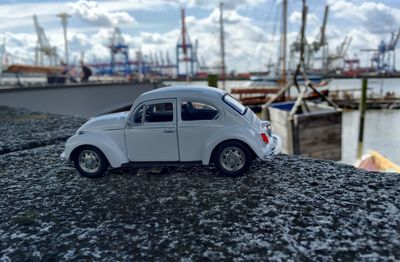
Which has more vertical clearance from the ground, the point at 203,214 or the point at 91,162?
the point at 91,162

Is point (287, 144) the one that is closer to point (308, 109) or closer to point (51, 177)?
point (308, 109)

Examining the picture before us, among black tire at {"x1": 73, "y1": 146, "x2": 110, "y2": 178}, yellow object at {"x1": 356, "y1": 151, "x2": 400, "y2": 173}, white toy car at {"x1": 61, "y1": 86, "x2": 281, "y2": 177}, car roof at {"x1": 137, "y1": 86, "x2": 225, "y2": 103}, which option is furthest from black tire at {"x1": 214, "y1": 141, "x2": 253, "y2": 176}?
yellow object at {"x1": 356, "y1": 151, "x2": 400, "y2": 173}

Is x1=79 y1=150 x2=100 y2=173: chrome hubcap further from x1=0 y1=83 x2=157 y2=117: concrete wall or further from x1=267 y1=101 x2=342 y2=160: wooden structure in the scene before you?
x1=0 y1=83 x2=157 y2=117: concrete wall

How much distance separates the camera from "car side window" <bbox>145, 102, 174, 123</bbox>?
5500 mm

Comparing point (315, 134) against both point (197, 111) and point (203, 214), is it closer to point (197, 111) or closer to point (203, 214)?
point (197, 111)

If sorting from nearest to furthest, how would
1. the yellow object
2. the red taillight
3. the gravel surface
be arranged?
1. the gravel surface
2. the red taillight
3. the yellow object

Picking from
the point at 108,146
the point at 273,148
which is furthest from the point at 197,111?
the point at 108,146

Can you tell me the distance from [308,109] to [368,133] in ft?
60.3

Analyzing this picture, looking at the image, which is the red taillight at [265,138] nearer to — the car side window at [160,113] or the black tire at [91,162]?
the car side window at [160,113]

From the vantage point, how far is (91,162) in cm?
577

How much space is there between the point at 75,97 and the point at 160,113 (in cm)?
2522

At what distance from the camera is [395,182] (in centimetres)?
532

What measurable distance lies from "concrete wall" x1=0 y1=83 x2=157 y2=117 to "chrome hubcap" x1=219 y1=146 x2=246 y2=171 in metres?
22.0

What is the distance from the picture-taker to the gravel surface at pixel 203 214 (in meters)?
3.50
